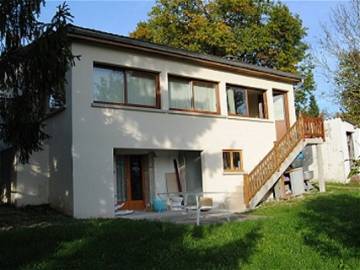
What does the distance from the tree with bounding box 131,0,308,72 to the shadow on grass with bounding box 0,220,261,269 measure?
970 inches

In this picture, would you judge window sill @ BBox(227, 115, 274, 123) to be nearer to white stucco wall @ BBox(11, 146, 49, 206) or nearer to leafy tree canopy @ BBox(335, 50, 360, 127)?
leafy tree canopy @ BBox(335, 50, 360, 127)

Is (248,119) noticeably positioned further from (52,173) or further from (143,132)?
(52,173)

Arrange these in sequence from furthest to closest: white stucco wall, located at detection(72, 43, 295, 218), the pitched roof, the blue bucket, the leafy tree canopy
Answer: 1. the blue bucket
2. the pitched roof
3. white stucco wall, located at detection(72, 43, 295, 218)
4. the leafy tree canopy

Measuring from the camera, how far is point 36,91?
33.7 feet

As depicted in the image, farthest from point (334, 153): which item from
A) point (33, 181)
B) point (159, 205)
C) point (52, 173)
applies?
point (33, 181)

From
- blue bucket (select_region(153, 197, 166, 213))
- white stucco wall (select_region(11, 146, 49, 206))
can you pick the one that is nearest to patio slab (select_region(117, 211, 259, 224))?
blue bucket (select_region(153, 197, 166, 213))

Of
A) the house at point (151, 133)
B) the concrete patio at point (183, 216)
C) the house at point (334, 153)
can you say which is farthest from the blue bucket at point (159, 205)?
the house at point (334, 153)

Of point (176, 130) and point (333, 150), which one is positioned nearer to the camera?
point (176, 130)

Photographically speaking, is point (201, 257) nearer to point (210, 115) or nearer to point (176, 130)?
point (176, 130)

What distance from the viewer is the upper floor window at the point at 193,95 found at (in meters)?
18.5

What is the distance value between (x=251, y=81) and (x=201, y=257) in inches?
564

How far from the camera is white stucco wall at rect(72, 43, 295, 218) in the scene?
591 inches

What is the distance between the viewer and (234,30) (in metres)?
35.8

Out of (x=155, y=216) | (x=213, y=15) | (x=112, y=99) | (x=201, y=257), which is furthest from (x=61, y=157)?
(x=213, y=15)
